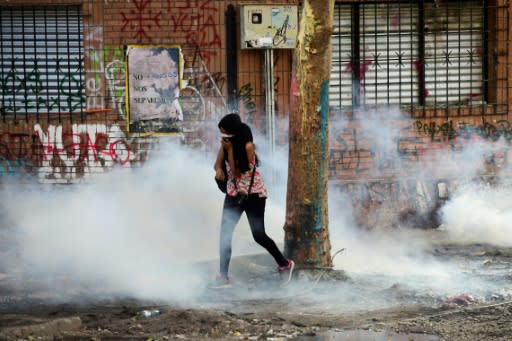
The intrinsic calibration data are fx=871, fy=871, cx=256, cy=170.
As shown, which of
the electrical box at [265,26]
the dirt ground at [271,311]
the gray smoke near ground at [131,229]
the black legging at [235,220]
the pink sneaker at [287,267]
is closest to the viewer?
the dirt ground at [271,311]

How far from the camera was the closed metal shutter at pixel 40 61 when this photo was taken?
1173 centimetres

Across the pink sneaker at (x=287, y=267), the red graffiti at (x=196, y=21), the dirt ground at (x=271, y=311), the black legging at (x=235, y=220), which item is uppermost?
the red graffiti at (x=196, y=21)

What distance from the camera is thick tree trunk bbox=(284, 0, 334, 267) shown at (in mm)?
8508

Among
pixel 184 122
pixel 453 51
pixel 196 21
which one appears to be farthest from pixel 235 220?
pixel 453 51

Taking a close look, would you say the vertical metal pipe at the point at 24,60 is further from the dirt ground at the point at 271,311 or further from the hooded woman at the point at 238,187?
the hooded woman at the point at 238,187

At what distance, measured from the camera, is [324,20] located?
27.5 feet

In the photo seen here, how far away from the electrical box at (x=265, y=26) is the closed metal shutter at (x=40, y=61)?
2226mm

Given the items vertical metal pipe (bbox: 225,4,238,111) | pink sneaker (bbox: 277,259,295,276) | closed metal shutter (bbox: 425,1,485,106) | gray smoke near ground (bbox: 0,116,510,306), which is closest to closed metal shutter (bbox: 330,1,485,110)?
closed metal shutter (bbox: 425,1,485,106)

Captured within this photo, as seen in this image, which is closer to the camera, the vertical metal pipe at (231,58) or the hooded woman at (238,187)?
the hooded woman at (238,187)

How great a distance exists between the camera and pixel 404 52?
1229 cm

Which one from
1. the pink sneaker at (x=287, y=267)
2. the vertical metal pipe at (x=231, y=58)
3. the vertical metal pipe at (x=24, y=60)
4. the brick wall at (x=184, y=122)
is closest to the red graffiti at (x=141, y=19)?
the brick wall at (x=184, y=122)

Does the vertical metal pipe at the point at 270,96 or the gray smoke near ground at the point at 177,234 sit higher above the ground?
the vertical metal pipe at the point at 270,96

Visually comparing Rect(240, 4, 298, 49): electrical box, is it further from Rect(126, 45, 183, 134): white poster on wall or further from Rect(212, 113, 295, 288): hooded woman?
Rect(212, 113, 295, 288): hooded woman

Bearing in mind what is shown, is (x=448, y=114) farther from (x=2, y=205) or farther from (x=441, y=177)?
(x=2, y=205)
